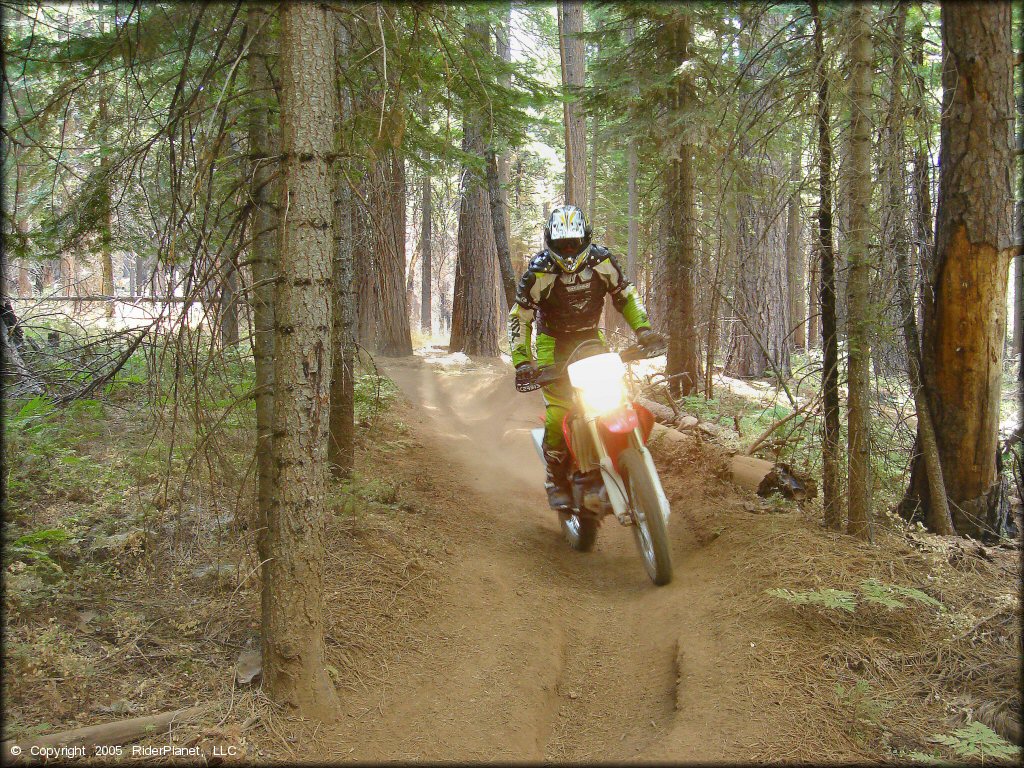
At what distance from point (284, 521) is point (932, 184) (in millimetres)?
6024

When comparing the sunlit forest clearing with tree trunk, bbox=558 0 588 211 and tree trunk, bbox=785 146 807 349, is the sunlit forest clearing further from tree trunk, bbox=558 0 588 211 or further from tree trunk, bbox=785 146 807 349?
tree trunk, bbox=558 0 588 211

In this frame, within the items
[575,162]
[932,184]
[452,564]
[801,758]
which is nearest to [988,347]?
[932,184]

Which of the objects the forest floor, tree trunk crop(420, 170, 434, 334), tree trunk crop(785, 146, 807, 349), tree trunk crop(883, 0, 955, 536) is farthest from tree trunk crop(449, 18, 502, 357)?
tree trunk crop(883, 0, 955, 536)

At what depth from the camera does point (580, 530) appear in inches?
255

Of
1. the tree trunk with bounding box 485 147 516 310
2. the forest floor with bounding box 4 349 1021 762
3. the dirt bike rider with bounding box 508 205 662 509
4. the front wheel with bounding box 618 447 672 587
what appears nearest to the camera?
the forest floor with bounding box 4 349 1021 762

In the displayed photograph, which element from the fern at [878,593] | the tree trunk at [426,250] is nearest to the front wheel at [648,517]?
the fern at [878,593]

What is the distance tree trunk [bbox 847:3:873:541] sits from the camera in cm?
464

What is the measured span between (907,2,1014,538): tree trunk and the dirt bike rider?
2.48m

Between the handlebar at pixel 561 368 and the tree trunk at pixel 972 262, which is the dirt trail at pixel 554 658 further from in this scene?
the tree trunk at pixel 972 262

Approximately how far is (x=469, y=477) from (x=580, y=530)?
2.20m

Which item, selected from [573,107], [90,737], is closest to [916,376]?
[90,737]

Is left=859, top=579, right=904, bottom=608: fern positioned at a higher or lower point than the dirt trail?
higher

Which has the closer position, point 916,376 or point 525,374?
point 916,376

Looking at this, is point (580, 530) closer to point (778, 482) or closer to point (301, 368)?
point (778, 482)
